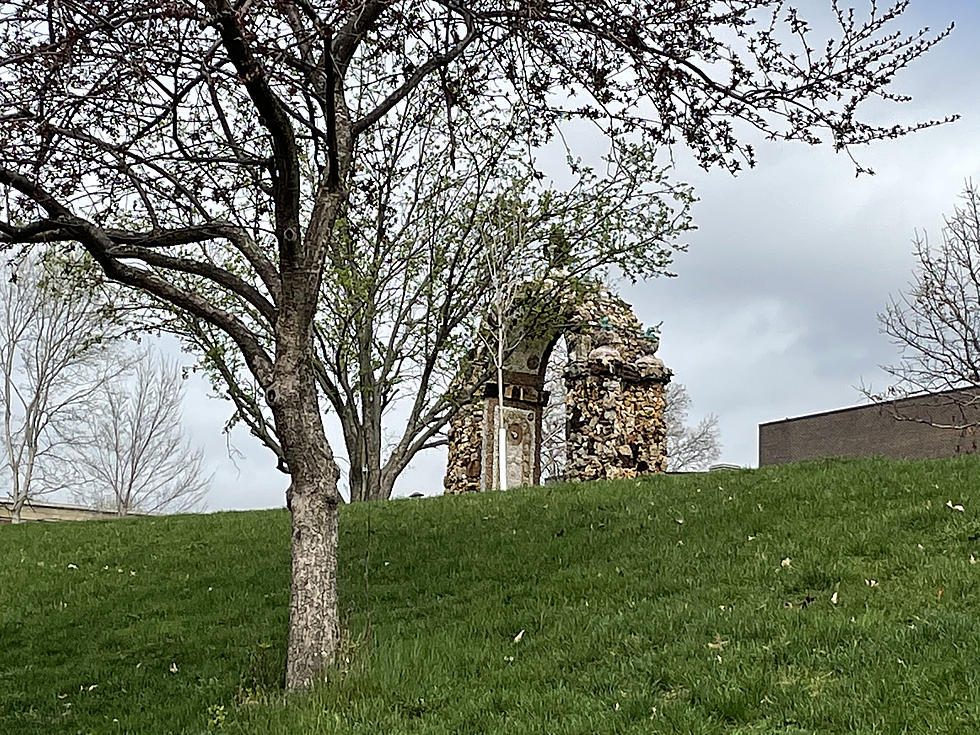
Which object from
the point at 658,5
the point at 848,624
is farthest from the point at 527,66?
the point at 848,624

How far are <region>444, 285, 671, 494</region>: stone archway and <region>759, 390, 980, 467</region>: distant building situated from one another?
20.7ft

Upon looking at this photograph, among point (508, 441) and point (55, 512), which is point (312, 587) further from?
point (55, 512)

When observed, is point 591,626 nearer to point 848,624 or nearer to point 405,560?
point 848,624

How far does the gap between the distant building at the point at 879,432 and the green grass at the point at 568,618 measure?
13.4 m

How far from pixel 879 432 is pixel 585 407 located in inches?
423

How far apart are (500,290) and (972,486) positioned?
10.8m

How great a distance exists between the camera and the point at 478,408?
22500 mm

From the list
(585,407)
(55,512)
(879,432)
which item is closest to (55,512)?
(55,512)

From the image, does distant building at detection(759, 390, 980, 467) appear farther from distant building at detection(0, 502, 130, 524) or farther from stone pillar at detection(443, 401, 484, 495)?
distant building at detection(0, 502, 130, 524)

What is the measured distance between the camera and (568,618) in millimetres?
7766

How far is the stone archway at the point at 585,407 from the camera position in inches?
825

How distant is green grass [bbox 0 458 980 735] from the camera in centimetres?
575

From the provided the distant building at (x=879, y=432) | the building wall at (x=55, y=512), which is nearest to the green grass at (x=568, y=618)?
the distant building at (x=879, y=432)

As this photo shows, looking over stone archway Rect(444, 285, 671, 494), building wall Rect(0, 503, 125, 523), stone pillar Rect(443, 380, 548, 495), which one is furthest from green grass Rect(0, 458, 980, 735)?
building wall Rect(0, 503, 125, 523)
